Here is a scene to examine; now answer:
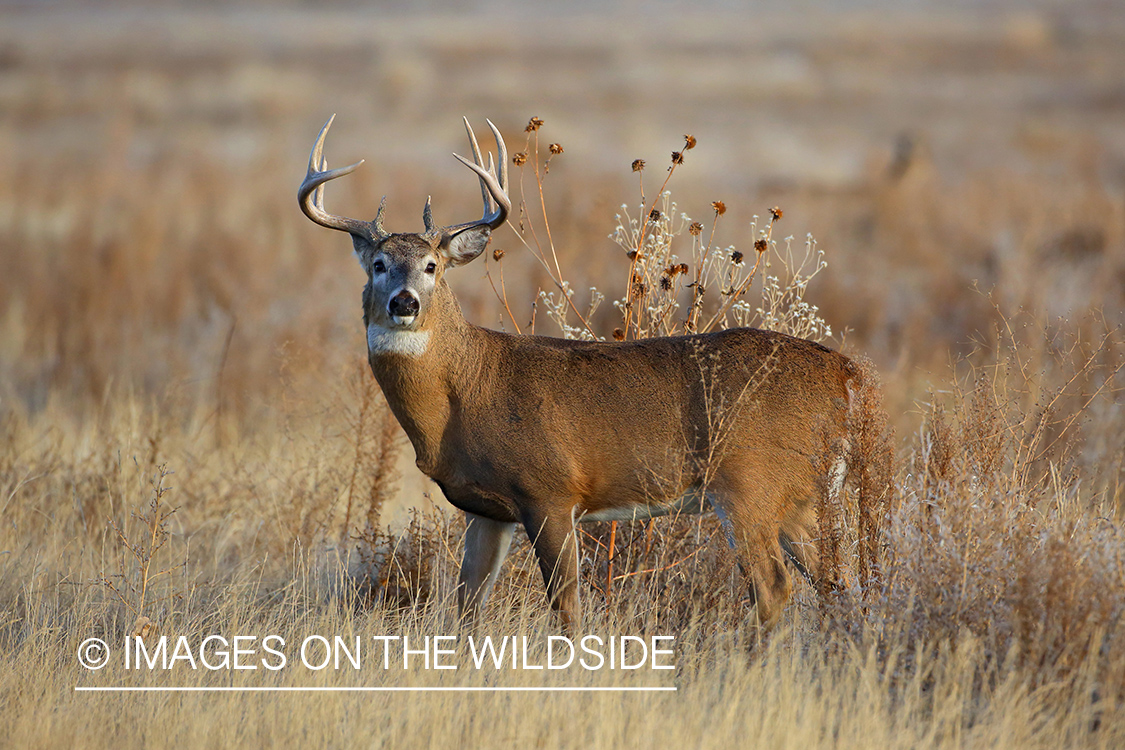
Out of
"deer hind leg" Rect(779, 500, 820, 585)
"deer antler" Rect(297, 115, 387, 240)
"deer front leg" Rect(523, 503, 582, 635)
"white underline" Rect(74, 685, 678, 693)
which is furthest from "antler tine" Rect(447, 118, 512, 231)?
"white underline" Rect(74, 685, 678, 693)

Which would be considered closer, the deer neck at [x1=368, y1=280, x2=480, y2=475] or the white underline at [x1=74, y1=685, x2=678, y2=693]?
the white underline at [x1=74, y1=685, x2=678, y2=693]

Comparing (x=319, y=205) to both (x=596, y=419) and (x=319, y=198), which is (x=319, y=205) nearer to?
(x=319, y=198)

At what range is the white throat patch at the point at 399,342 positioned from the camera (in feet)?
20.4

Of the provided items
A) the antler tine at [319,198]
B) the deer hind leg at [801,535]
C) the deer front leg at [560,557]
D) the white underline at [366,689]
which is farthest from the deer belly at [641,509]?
the antler tine at [319,198]

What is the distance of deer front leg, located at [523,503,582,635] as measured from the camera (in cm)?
596

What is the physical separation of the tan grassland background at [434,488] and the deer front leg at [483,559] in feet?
0.55

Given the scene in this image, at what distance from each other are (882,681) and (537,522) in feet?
5.42

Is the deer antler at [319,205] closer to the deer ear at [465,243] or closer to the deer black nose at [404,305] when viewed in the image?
the deer ear at [465,243]

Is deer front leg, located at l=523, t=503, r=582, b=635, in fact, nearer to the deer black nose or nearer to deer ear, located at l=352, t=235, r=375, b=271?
the deer black nose

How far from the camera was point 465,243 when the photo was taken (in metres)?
6.45

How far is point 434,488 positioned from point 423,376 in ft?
9.68

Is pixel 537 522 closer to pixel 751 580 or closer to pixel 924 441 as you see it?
pixel 751 580

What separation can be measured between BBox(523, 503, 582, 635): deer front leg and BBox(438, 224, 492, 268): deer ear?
1.35 m

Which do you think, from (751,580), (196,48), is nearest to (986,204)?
(751,580)
